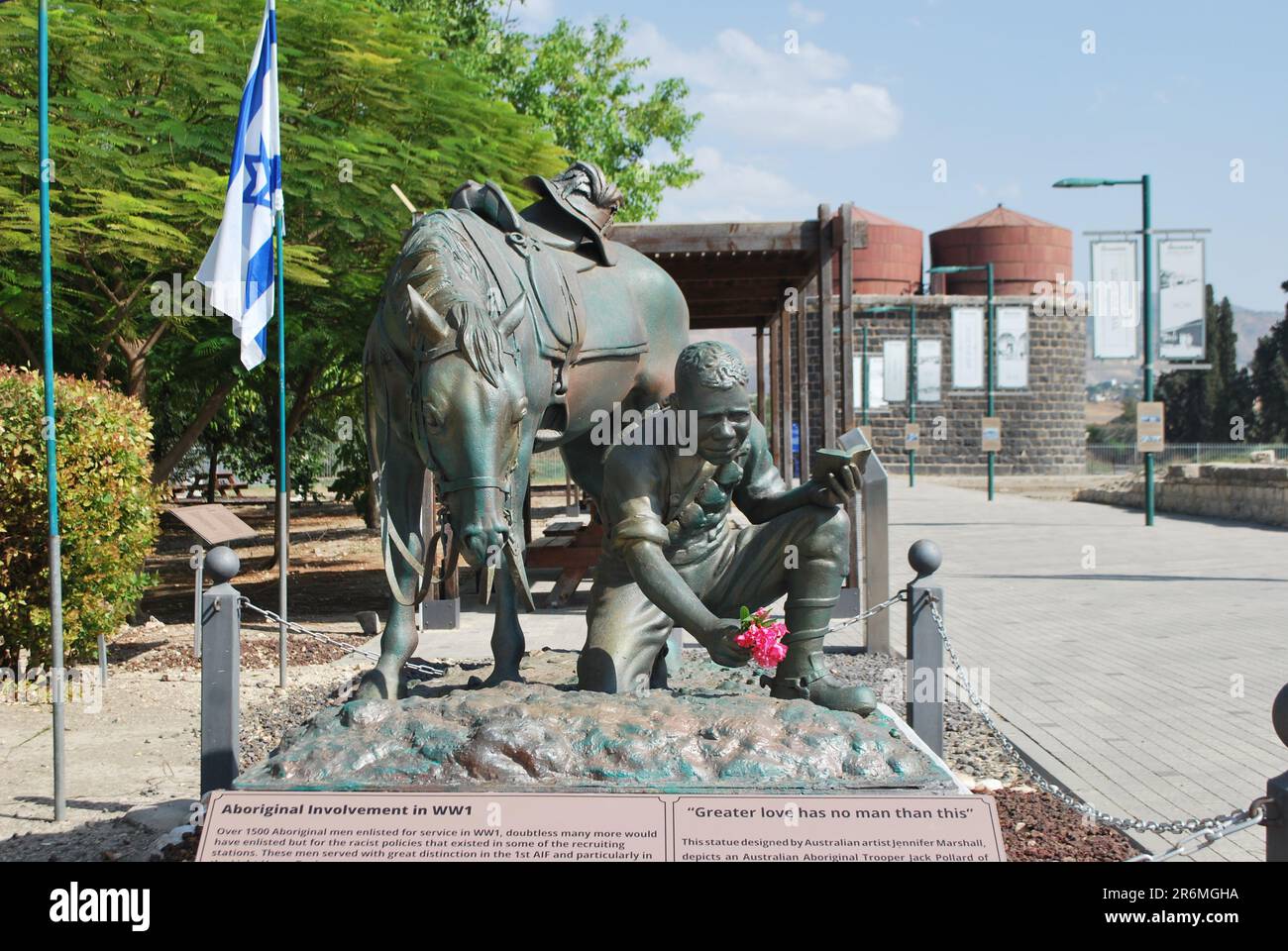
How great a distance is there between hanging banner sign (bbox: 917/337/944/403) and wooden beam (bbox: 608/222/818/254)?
31.3 metres

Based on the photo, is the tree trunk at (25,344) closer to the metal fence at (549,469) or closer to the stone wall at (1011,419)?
the metal fence at (549,469)

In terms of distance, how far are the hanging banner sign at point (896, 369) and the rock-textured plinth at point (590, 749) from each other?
3600 cm

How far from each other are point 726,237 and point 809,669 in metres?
5.78

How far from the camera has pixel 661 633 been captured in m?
4.27

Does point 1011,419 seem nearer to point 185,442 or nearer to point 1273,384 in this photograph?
point 1273,384

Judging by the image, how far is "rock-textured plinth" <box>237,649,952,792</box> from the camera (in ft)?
11.2

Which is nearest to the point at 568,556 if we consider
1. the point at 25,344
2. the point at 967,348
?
the point at 25,344

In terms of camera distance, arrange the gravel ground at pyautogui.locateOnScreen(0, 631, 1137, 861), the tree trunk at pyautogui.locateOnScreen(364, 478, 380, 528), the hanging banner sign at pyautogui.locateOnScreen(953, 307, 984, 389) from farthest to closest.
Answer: the hanging banner sign at pyautogui.locateOnScreen(953, 307, 984, 389), the tree trunk at pyautogui.locateOnScreen(364, 478, 380, 528), the gravel ground at pyautogui.locateOnScreen(0, 631, 1137, 861)

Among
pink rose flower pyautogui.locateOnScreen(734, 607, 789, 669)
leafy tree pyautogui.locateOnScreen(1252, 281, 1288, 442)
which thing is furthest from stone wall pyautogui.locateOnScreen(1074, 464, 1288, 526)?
leafy tree pyautogui.locateOnScreen(1252, 281, 1288, 442)

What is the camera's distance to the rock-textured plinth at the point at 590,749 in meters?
3.42

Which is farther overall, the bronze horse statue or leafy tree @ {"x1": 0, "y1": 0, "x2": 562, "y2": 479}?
leafy tree @ {"x1": 0, "y1": 0, "x2": 562, "y2": 479}

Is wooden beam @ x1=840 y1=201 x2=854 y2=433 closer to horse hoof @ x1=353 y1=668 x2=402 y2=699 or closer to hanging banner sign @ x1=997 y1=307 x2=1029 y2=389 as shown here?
horse hoof @ x1=353 y1=668 x2=402 y2=699

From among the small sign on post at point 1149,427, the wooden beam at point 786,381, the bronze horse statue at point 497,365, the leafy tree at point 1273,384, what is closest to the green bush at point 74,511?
the bronze horse statue at point 497,365

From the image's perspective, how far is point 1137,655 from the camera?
28.3ft
